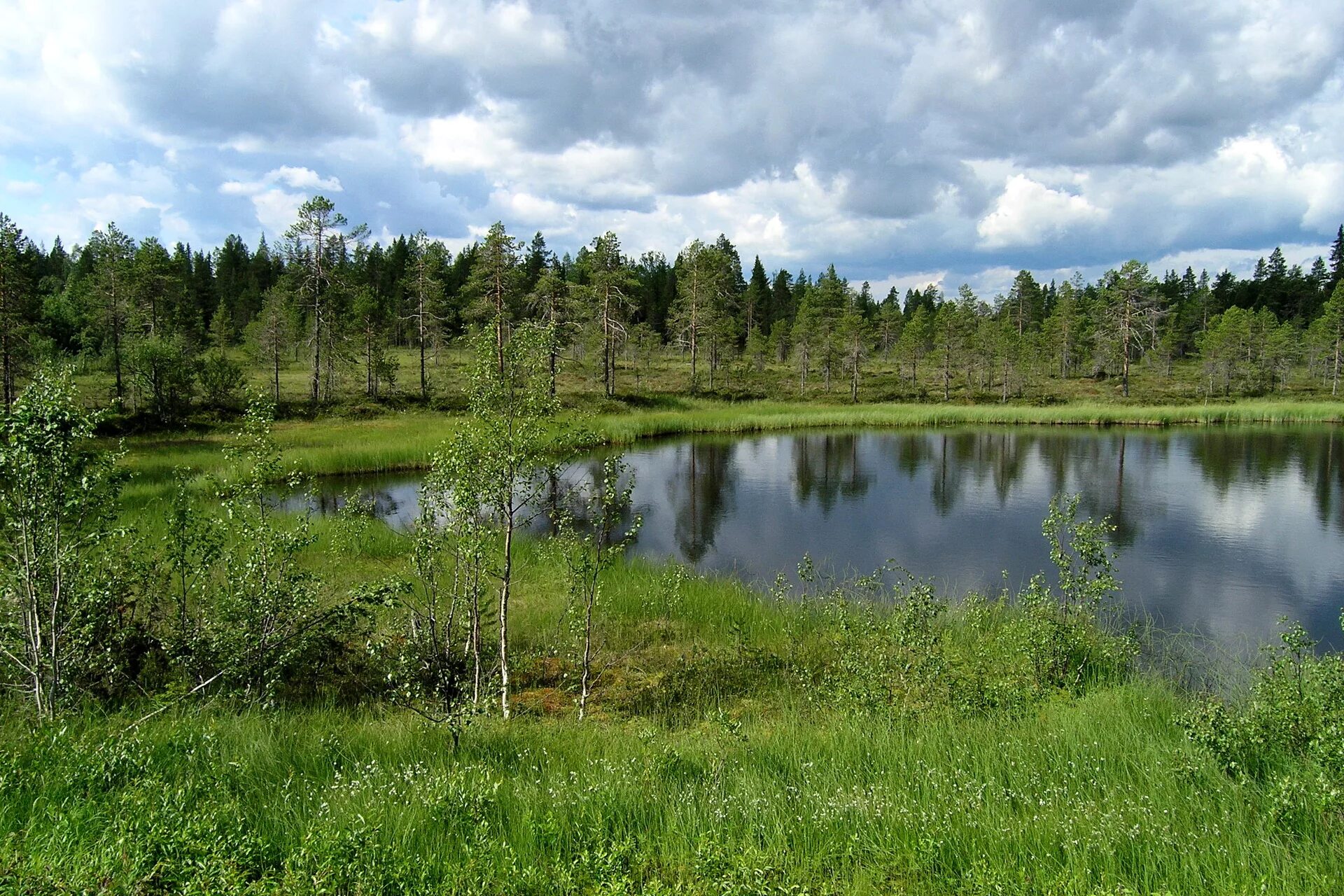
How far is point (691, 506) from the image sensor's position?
24.5 metres

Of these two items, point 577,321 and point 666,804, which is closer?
point 666,804

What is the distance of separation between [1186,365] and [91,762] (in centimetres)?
10885

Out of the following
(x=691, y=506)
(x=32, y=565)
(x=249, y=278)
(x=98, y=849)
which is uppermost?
(x=249, y=278)

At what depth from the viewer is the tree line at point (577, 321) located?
42.2m

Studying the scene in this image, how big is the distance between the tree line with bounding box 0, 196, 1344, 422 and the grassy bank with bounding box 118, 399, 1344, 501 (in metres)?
6.21

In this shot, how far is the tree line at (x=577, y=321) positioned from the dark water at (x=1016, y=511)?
930 centimetres

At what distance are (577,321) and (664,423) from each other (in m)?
15.0

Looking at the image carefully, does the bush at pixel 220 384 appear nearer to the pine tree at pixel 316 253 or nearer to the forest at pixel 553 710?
the pine tree at pixel 316 253

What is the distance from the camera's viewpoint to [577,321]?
2217 inches

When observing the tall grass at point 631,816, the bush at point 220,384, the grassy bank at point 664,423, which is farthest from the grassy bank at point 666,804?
the bush at point 220,384

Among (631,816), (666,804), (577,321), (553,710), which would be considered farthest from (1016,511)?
(577,321)

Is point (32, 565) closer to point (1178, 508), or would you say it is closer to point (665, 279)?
point (1178, 508)

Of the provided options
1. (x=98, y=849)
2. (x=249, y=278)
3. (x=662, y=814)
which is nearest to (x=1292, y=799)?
(x=662, y=814)

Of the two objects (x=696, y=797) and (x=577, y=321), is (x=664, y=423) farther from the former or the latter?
(x=696, y=797)
